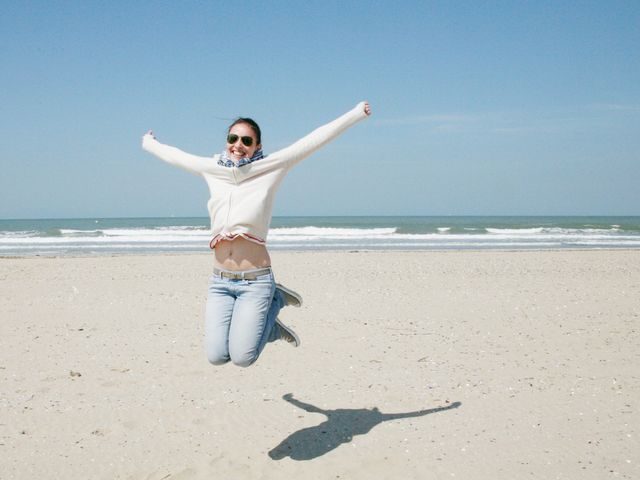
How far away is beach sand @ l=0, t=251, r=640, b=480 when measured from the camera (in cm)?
433

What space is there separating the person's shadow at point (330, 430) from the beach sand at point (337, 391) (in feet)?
0.06

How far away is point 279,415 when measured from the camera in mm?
5238

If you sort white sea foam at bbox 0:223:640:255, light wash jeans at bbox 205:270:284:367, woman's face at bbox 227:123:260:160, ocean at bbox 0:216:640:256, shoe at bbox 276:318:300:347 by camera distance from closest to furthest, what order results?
1. light wash jeans at bbox 205:270:284:367
2. woman's face at bbox 227:123:260:160
3. shoe at bbox 276:318:300:347
4. ocean at bbox 0:216:640:256
5. white sea foam at bbox 0:223:640:255

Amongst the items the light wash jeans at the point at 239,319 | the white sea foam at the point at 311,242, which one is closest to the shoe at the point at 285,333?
the light wash jeans at the point at 239,319

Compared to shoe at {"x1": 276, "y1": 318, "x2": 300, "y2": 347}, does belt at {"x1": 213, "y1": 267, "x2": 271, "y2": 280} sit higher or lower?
higher

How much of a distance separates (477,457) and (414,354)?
2698 mm

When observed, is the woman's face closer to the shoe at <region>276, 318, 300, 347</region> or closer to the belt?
the belt

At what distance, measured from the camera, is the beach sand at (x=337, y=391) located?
4332 millimetres

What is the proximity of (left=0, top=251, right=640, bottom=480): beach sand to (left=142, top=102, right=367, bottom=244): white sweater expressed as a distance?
5.75ft

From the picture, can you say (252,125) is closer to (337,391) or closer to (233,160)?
(233,160)

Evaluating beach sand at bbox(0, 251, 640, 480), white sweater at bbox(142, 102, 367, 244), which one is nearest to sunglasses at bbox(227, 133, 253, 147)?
white sweater at bbox(142, 102, 367, 244)

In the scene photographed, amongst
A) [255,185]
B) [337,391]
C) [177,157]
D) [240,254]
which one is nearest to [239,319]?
[240,254]

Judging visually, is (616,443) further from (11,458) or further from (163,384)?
(11,458)

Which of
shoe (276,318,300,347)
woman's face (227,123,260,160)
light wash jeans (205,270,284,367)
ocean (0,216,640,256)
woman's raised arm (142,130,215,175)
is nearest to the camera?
light wash jeans (205,270,284,367)
